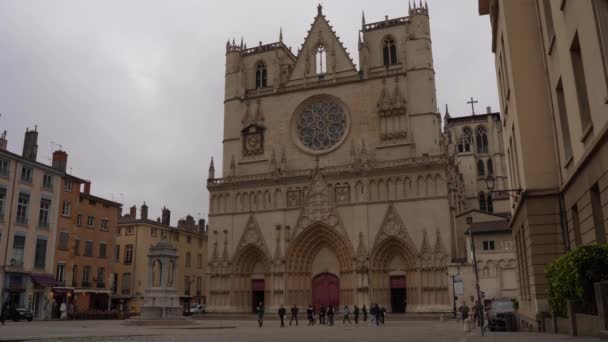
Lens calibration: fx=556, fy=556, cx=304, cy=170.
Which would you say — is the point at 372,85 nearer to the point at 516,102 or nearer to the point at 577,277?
the point at 516,102

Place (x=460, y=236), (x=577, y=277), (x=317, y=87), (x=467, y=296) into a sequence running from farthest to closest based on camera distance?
(x=317, y=87) < (x=460, y=236) < (x=467, y=296) < (x=577, y=277)

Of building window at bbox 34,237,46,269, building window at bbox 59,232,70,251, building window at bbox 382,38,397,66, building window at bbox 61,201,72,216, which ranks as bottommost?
building window at bbox 34,237,46,269

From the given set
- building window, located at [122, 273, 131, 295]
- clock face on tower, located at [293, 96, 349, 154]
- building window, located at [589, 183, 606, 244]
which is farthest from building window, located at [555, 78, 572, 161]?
building window, located at [122, 273, 131, 295]

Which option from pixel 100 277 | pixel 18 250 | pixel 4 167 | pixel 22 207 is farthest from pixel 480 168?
pixel 4 167

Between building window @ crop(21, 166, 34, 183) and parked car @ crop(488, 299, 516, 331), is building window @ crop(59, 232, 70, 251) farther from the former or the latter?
parked car @ crop(488, 299, 516, 331)

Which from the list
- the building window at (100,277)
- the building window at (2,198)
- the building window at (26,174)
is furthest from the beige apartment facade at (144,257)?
the building window at (2,198)

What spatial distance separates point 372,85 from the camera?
49.1 meters

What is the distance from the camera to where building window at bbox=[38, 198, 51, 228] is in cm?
4488

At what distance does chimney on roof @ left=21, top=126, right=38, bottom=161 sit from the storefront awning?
9521mm

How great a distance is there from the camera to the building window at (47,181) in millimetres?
45625

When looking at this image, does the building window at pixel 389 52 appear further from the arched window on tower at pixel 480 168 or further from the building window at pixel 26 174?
the arched window on tower at pixel 480 168

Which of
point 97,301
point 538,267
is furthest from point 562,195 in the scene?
point 97,301

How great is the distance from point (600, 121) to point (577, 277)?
3449 mm

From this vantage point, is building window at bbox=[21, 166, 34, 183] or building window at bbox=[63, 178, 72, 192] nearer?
building window at bbox=[21, 166, 34, 183]
